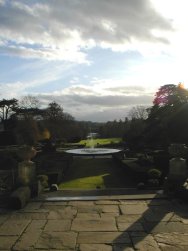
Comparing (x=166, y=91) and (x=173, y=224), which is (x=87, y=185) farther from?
(x=166, y=91)

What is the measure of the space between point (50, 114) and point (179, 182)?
55853mm

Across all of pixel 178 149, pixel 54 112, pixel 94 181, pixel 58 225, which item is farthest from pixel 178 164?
pixel 54 112

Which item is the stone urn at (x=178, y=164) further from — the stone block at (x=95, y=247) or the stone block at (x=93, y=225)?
the stone block at (x=95, y=247)

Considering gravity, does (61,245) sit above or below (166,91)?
below

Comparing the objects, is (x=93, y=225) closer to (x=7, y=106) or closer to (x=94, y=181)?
(x=94, y=181)

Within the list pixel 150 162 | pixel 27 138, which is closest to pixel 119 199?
pixel 150 162

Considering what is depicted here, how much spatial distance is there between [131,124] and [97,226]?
1978 inches

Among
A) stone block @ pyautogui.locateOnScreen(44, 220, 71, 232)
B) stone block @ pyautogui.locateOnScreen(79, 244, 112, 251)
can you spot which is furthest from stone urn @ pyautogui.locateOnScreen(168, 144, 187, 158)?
stone block @ pyautogui.locateOnScreen(79, 244, 112, 251)

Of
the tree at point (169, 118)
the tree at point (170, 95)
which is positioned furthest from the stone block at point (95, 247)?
→ the tree at point (170, 95)

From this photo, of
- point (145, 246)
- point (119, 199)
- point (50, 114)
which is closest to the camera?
point (145, 246)

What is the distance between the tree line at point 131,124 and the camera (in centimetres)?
3394

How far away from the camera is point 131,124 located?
187 feet

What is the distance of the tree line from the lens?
33.9m

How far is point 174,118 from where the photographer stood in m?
33.0
